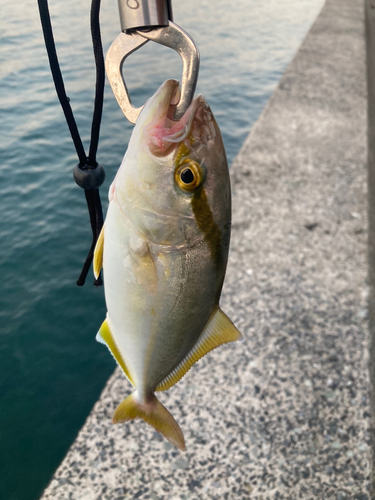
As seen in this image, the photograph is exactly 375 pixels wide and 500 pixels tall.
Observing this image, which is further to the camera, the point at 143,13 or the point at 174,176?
the point at 174,176

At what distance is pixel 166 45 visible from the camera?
114 cm

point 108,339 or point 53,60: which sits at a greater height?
point 53,60

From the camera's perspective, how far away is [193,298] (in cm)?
137

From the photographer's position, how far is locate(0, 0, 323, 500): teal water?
3701mm

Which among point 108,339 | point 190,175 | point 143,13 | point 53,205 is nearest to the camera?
point 143,13

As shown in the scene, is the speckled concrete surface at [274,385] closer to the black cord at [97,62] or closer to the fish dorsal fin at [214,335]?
the fish dorsal fin at [214,335]

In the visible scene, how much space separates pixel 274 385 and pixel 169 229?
2.12 meters

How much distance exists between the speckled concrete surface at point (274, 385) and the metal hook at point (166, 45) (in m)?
2.15

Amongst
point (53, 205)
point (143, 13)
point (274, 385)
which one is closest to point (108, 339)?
point (143, 13)

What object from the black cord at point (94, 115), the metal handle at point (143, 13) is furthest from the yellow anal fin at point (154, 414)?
the metal handle at point (143, 13)

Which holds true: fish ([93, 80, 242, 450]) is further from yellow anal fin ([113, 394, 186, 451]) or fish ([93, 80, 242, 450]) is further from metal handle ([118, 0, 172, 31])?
yellow anal fin ([113, 394, 186, 451])

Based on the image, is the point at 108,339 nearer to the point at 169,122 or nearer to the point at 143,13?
the point at 169,122

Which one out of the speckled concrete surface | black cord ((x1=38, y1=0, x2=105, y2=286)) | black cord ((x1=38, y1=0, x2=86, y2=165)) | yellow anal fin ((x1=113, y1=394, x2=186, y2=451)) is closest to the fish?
black cord ((x1=38, y1=0, x2=105, y2=286))

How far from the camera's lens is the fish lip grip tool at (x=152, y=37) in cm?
104
